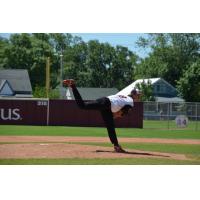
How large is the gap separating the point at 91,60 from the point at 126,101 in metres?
2.55

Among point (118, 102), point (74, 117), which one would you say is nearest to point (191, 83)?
point (118, 102)

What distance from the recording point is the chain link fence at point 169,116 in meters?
18.5

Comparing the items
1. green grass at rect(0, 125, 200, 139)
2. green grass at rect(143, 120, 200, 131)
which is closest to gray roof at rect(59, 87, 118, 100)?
green grass at rect(0, 125, 200, 139)

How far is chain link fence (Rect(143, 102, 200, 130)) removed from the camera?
60.6ft

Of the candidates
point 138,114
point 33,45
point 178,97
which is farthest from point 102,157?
point 138,114

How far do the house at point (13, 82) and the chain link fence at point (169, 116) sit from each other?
5042mm

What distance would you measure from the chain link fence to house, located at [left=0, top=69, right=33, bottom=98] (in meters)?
5.04

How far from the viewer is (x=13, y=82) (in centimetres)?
1363

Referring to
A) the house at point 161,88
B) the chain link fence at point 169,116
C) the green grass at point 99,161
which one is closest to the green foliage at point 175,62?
the house at point 161,88

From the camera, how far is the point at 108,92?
14219mm

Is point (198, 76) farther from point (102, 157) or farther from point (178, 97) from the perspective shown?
point (102, 157)

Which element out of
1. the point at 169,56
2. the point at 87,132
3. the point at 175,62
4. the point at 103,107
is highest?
the point at 169,56

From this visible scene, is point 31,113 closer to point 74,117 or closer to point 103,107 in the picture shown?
point 74,117

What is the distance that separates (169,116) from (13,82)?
10180mm
